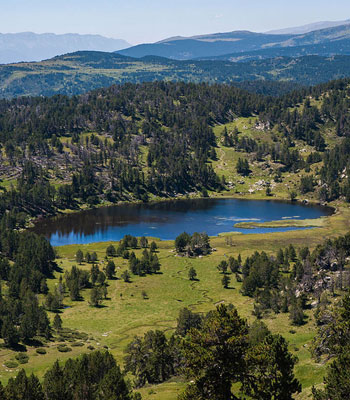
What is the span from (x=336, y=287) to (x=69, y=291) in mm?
85053

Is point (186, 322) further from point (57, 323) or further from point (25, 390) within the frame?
point (25, 390)

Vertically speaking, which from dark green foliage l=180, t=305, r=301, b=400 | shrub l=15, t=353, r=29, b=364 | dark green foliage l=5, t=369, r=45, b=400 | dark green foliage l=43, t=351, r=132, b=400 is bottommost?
shrub l=15, t=353, r=29, b=364

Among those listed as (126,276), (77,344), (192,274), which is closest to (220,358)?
(77,344)

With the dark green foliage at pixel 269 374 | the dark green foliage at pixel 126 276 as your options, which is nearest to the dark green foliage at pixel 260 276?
the dark green foliage at pixel 126 276

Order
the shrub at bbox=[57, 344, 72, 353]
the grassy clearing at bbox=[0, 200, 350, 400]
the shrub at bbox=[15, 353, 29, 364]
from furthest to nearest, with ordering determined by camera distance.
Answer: the shrub at bbox=[57, 344, 72, 353]
the shrub at bbox=[15, 353, 29, 364]
the grassy clearing at bbox=[0, 200, 350, 400]

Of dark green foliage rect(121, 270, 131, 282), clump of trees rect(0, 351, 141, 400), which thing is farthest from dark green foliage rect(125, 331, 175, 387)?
dark green foliage rect(121, 270, 131, 282)

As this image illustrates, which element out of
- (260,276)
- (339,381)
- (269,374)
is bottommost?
(260,276)

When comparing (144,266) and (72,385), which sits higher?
(72,385)

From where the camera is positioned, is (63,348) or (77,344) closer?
(63,348)

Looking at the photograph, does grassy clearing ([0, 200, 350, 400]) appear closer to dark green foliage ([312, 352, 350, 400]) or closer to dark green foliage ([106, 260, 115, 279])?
dark green foliage ([106, 260, 115, 279])

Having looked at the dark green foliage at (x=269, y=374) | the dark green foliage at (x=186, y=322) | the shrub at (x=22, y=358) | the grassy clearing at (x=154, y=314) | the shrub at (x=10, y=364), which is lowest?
the grassy clearing at (x=154, y=314)

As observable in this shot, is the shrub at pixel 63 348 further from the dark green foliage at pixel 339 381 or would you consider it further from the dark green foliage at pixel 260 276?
the dark green foliage at pixel 339 381

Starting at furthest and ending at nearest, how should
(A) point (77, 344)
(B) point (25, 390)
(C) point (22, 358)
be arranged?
(A) point (77, 344) → (C) point (22, 358) → (B) point (25, 390)

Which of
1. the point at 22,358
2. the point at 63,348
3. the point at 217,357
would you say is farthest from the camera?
the point at 63,348
